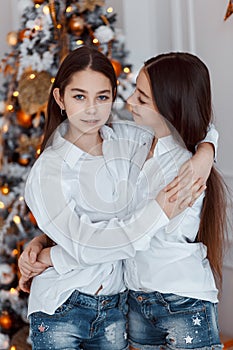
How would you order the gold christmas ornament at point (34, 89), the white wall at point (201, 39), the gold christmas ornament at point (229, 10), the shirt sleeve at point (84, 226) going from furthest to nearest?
the gold christmas ornament at point (34, 89) → the white wall at point (201, 39) → the gold christmas ornament at point (229, 10) → the shirt sleeve at point (84, 226)

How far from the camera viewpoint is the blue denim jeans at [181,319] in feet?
4.92

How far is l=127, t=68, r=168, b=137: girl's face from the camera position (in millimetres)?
1499

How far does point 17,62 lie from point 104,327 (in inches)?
50.3

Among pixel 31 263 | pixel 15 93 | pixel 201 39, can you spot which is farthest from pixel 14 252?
pixel 201 39

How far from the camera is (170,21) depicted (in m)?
2.67

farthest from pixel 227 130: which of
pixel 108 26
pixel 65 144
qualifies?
pixel 65 144

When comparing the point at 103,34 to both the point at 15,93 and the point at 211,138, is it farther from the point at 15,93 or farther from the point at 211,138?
the point at 211,138

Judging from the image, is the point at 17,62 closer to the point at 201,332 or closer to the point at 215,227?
the point at 215,227

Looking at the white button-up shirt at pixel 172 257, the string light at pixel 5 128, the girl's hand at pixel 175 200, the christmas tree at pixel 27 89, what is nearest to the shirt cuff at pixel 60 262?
the white button-up shirt at pixel 172 257

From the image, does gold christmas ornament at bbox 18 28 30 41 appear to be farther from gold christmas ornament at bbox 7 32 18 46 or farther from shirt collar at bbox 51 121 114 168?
shirt collar at bbox 51 121 114 168

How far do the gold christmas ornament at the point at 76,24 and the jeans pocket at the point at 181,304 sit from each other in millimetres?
1261

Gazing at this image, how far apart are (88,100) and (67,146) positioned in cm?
12

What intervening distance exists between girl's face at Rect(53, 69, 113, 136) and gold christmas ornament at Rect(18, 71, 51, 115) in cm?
91

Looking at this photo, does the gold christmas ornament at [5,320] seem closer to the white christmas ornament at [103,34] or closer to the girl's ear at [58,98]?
the white christmas ornament at [103,34]
